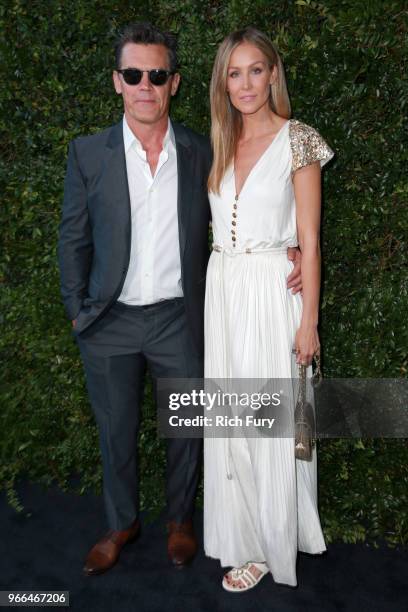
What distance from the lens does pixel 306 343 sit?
9.67ft

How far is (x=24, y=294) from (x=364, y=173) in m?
2.13

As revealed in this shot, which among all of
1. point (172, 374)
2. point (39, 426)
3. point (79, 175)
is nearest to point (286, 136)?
point (79, 175)

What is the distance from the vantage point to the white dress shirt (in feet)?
10.3

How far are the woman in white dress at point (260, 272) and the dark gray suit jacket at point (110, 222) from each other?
0.12 m

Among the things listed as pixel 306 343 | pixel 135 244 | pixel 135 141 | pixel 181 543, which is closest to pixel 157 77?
pixel 135 141

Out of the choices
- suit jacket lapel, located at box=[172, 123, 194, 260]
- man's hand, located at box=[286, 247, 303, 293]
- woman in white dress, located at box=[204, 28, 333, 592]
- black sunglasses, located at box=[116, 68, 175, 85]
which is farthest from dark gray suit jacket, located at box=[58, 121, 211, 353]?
man's hand, located at box=[286, 247, 303, 293]

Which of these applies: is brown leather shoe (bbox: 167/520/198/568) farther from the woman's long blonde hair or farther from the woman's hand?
the woman's long blonde hair

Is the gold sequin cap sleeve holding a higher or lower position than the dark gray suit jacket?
higher

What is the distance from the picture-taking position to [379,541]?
12.1 feet

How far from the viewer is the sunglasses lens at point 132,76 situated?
304 cm

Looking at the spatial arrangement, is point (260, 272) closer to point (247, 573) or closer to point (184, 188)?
point (184, 188)

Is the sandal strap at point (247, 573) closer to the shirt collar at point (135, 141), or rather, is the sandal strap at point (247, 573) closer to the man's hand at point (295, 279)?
the man's hand at point (295, 279)

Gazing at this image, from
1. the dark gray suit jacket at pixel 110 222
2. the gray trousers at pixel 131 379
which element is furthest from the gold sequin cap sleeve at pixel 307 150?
the gray trousers at pixel 131 379

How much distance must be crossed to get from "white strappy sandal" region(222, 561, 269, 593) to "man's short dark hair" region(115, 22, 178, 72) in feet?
8.02
